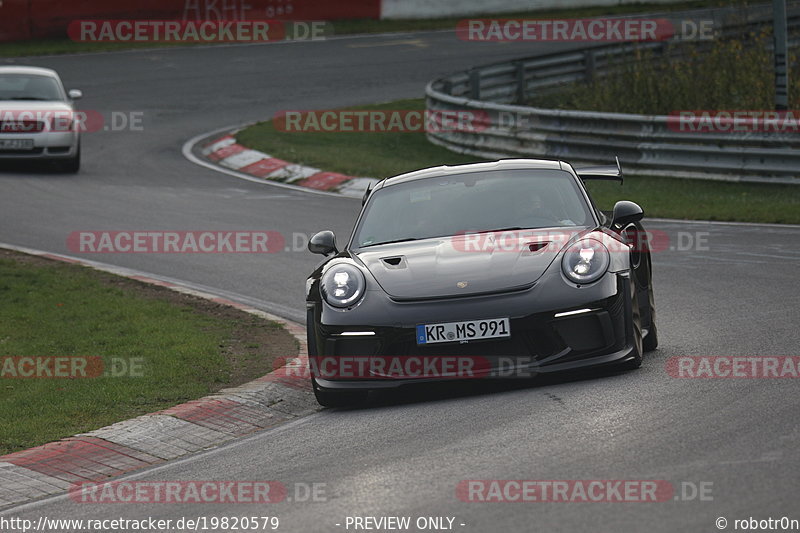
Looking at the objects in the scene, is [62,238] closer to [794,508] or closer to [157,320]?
[157,320]

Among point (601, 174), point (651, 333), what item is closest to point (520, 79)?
point (601, 174)

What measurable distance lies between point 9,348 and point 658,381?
4.90m

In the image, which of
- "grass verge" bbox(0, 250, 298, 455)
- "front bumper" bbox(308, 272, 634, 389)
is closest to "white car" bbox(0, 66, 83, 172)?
"grass verge" bbox(0, 250, 298, 455)

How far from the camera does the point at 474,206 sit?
28.1 ft

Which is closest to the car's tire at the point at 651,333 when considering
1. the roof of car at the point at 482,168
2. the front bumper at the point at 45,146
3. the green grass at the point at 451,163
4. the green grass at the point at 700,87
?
the roof of car at the point at 482,168

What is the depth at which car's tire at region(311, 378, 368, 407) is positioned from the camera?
766 cm

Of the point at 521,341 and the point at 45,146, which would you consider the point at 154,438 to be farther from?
the point at 45,146

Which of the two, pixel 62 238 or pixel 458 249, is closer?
pixel 458 249

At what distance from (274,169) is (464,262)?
1364 centimetres

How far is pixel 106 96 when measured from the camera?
95.3 feet

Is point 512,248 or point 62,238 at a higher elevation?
point 512,248

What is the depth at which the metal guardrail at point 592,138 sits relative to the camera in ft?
56.0

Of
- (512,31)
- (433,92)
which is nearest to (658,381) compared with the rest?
(433,92)

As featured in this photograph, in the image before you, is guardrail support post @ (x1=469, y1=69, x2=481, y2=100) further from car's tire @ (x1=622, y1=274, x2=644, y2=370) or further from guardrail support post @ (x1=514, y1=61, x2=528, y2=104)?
car's tire @ (x1=622, y1=274, x2=644, y2=370)
